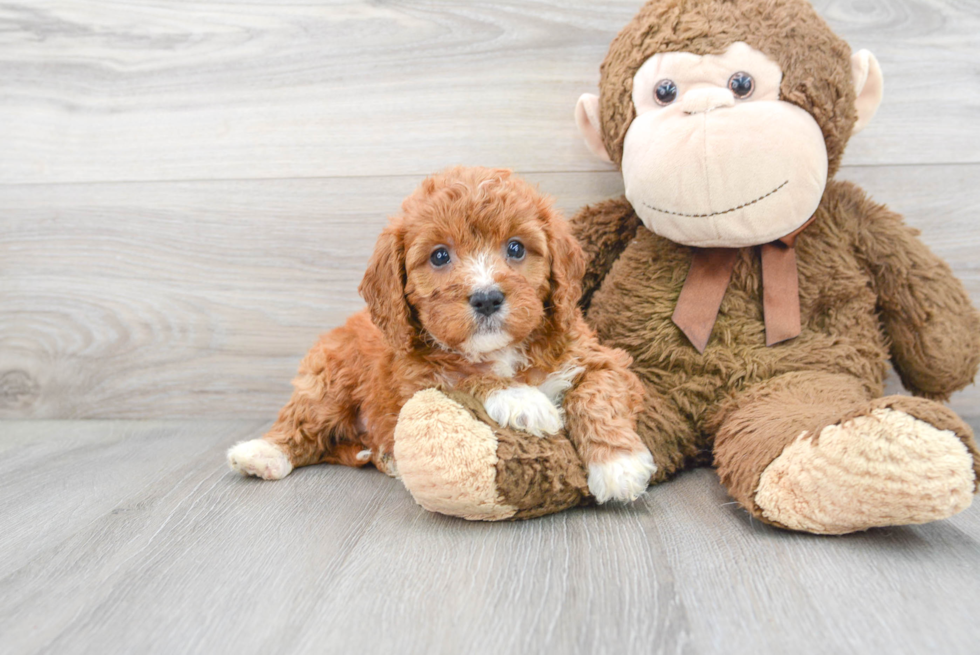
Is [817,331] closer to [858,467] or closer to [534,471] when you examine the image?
[858,467]

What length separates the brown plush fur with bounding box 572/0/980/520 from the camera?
4.44ft

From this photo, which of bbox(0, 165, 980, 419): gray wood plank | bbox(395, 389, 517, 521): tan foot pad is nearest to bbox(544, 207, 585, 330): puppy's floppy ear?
bbox(395, 389, 517, 521): tan foot pad

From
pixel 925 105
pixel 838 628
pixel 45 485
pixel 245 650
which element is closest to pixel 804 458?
pixel 838 628

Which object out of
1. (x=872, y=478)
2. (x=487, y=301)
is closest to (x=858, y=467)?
(x=872, y=478)

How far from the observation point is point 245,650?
855mm

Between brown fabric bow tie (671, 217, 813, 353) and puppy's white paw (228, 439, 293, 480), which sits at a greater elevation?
brown fabric bow tie (671, 217, 813, 353)

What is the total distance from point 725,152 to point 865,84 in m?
0.42

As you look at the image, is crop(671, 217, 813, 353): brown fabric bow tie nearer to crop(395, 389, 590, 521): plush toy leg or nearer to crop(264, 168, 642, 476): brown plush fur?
crop(264, 168, 642, 476): brown plush fur

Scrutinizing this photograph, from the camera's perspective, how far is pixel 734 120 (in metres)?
1.30

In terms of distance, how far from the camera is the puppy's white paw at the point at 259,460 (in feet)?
4.81

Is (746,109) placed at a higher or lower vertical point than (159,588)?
higher

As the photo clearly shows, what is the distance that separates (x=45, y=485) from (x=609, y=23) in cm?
168

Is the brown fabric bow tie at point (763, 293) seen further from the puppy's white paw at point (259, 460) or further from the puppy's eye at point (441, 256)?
the puppy's white paw at point (259, 460)

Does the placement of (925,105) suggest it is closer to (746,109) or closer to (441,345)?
(746,109)
